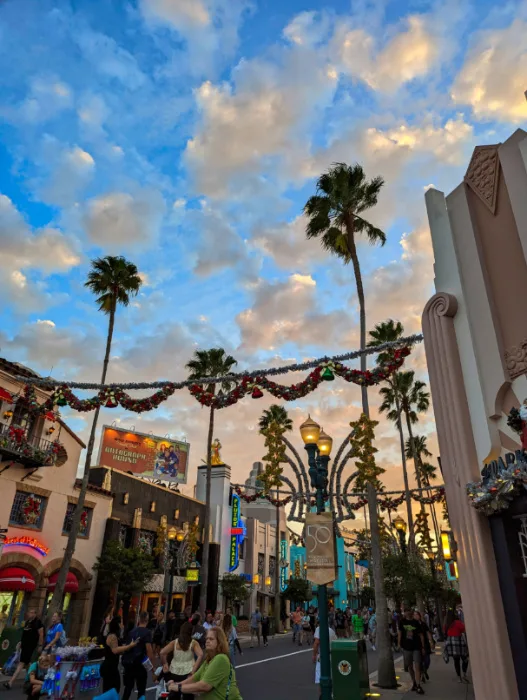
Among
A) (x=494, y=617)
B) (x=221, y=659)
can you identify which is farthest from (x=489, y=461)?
(x=221, y=659)

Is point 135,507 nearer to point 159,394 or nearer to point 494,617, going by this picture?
point 159,394

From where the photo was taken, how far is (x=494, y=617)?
737cm

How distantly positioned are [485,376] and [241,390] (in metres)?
6.36

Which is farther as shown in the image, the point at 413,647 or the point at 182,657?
the point at 413,647

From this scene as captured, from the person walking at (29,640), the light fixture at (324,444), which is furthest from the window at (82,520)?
the light fixture at (324,444)

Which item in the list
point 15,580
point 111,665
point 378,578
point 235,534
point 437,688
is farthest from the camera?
point 235,534

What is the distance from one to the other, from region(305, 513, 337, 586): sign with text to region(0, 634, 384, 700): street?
5.23m

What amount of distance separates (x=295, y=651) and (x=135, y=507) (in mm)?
12928

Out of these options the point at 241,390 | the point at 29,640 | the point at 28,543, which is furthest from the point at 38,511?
the point at 241,390

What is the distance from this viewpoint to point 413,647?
12.8 metres

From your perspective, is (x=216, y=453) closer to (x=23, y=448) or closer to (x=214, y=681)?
(x=23, y=448)

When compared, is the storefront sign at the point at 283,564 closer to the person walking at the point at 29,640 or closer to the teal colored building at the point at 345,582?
the teal colored building at the point at 345,582

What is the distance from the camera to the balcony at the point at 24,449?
805 inches

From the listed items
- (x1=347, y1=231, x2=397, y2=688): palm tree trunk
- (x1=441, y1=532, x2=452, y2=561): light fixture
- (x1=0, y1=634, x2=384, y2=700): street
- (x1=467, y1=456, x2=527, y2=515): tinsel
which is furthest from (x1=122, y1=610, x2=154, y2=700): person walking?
(x1=441, y1=532, x2=452, y2=561): light fixture
